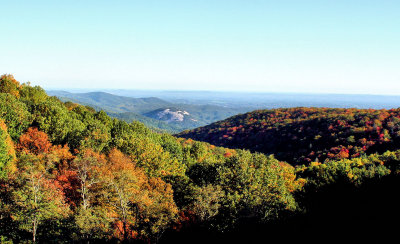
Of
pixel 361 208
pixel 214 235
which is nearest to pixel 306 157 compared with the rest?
pixel 361 208

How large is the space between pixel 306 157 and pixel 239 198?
3361 inches

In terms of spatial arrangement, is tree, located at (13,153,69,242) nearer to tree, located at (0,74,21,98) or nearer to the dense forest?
the dense forest

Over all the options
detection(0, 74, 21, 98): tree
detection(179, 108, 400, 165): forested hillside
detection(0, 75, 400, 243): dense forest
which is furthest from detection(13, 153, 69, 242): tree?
detection(179, 108, 400, 165): forested hillside

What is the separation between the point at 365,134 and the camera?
3880 inches

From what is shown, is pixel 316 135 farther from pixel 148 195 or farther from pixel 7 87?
pixel 7 87

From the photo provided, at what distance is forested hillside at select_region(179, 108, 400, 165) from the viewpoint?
93375 millimetres

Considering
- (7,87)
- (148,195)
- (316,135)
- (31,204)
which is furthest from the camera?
(316,135)

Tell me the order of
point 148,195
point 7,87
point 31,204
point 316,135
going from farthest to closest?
point 316,135, point 7,87, point 148,195, point 31,204

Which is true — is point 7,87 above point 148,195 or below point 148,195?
above

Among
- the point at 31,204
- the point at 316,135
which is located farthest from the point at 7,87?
the point at 316,135

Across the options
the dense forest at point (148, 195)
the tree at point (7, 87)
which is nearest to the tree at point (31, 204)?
the dense forest at point (148, 195)

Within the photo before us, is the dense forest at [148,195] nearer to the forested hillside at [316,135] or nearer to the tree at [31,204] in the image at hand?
the tree at [31,204]

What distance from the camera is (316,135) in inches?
4592

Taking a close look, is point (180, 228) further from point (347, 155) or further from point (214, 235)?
point (347, 155)
